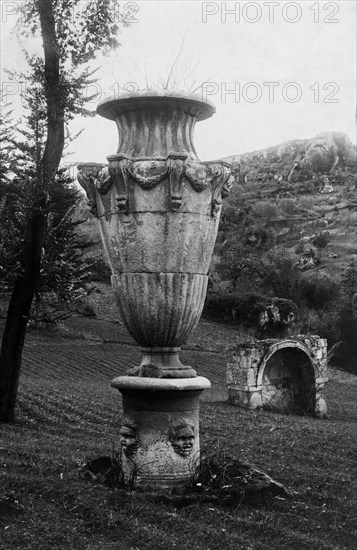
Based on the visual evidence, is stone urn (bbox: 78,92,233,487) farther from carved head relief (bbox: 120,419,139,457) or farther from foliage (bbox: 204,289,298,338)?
foliage (bbox: 204,289,298,338)

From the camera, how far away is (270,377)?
49.8ft

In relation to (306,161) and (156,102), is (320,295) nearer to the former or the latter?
(156,102)

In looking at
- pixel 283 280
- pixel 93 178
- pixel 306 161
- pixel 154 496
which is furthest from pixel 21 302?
pixel 306 161

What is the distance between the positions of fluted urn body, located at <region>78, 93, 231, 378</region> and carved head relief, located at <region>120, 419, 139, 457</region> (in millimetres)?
419

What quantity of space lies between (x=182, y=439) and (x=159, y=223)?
1636 mm

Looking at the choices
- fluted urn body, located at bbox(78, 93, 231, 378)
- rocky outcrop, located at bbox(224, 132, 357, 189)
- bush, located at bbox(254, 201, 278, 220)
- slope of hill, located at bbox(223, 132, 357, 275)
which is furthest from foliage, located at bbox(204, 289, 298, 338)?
rocky outcrop, located at bbox(224, 132, 357, 189)

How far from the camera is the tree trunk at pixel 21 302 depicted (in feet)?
31.4

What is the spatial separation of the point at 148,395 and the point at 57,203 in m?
6.21

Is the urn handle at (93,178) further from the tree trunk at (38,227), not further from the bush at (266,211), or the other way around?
the bush at (266,211)

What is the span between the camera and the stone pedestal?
500 cm

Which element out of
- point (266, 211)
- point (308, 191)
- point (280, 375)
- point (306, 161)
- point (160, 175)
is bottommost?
point (280, 375)

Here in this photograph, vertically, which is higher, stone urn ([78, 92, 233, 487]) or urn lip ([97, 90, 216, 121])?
urn lip ([97, 90, 216, 121])

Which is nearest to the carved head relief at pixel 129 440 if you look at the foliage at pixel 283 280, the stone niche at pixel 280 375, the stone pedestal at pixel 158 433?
the stone pedestal at pixel 158 433

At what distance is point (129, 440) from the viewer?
5.07 metres
